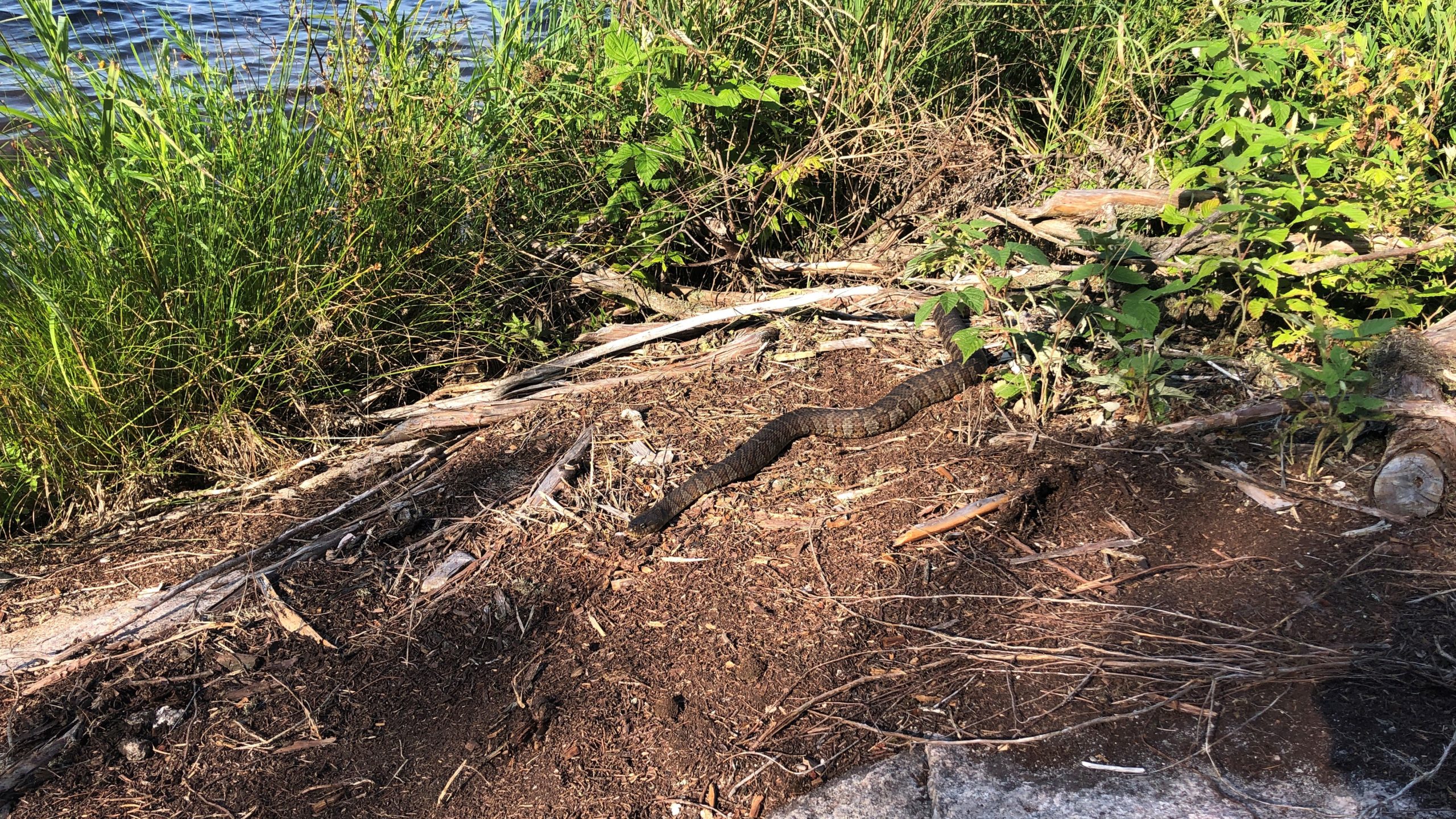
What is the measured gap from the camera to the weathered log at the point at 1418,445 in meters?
2.89

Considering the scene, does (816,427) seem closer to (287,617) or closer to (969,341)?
(969,341)

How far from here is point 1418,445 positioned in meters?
2.93

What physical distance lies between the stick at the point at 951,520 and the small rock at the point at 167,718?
7.20 feet

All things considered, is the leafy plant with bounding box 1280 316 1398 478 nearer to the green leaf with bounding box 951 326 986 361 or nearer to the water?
the green leaf with bounding box 951 326 986 361

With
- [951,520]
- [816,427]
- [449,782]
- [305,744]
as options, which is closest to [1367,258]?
[951,520]

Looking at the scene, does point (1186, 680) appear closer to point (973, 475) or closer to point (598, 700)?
point (973, 475)

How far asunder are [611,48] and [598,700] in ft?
10.1

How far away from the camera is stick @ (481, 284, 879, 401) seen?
438 centimetres

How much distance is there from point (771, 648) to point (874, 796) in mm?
590

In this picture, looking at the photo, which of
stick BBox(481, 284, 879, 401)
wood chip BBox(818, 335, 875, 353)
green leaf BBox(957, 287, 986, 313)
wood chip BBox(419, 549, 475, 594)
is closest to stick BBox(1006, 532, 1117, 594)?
green leaf BBox(957, 287, 986, 313)

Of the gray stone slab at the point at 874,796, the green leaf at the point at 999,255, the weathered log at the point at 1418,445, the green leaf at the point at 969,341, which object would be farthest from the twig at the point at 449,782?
the weathered log at the point at 1418,445

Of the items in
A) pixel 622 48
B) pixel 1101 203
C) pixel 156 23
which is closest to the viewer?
pixel 1101 203

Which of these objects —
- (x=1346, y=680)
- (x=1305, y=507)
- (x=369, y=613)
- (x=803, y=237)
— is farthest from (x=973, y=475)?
(x=803, y=237)

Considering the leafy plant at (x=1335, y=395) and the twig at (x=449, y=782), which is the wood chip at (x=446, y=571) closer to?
the twig at (x=449, y=782)
